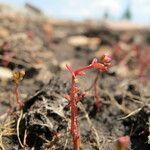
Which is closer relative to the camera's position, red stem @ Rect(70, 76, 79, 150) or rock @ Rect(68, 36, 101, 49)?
red stem @ Rect(70, 76, 79, 150)

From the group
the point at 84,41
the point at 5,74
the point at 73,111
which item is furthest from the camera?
the point at 84,41

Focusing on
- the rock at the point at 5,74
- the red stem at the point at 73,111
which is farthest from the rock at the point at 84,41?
the red stem at the point at 73,111

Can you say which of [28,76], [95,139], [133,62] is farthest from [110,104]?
[133,62]

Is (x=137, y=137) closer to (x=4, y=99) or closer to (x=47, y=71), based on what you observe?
(x=4, y=99)

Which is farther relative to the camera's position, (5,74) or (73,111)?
(5,74)

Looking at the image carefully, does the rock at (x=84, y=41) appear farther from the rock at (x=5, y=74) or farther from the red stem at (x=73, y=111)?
the red stem at (x=73, y=111)

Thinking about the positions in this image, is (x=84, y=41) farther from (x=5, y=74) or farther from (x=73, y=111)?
(x=73, y=111)

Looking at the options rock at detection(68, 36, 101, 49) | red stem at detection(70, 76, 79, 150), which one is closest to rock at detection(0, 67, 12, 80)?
red stem at detection(70, 76, 79, 150)

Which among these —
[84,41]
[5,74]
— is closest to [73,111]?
[5,74]

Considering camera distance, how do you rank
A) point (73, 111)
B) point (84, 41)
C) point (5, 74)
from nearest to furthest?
point (73, 111) → point (5, 74) → point (84, 41)

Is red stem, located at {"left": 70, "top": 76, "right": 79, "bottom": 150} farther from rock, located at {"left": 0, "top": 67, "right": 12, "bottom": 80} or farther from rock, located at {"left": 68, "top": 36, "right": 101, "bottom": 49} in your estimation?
rock, located at {"left": 68, "top": 36, "right": 101, "bottom": 49}

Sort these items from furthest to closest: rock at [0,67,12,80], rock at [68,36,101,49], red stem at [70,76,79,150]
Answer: rock at [68,36,101,49]
rock at [0,67,12,80]
red stem at [70,76,79,150]
